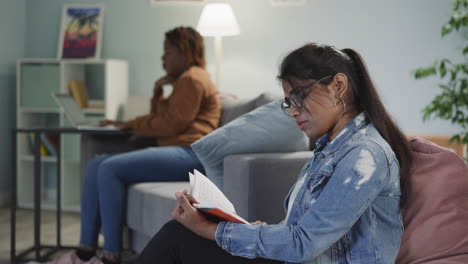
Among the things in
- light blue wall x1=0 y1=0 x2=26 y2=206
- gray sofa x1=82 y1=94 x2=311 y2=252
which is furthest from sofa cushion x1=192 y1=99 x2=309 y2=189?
light blue wall x1=0 y1=0 x2=26 y2=206

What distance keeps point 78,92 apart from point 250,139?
2492 mm

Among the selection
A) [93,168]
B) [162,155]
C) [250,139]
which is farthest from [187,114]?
[250,139]

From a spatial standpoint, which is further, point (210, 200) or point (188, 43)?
point (188, 43)

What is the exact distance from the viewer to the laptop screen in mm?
2973

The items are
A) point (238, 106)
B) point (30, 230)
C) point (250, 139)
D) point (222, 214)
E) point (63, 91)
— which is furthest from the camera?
point (63, 91)

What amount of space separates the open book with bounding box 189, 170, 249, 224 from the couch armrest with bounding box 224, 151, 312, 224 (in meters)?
0.54

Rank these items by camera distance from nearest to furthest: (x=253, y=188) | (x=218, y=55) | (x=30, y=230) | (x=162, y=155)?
(x=253, y=188) → (x=162, y=155) → (x=30, y=230) → (x=218, y=55)

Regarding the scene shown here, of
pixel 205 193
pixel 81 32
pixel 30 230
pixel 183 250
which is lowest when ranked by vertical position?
pixel 30 230

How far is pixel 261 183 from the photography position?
202 centimetres

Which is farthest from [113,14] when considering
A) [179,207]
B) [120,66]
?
[179,207]

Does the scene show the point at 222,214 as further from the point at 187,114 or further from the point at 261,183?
the point at 187,114

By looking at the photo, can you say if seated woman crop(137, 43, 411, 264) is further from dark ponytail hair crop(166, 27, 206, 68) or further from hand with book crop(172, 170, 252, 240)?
dark ponytail hair crop(166, 27, 206, 68)

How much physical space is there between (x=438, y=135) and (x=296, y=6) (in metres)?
1.33

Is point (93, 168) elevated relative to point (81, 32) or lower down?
lower down
